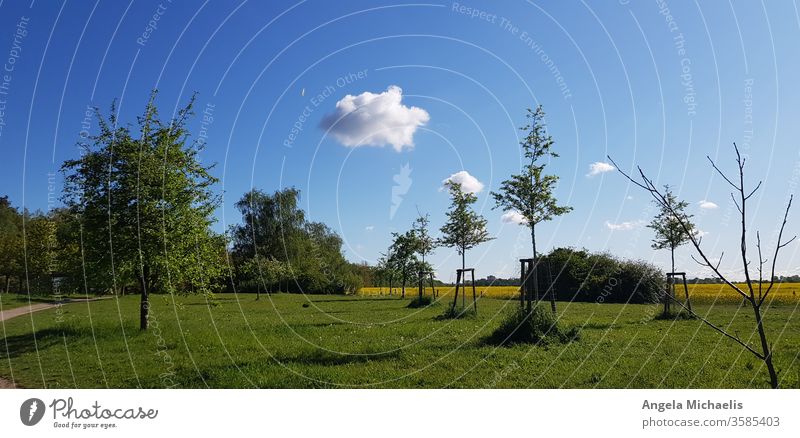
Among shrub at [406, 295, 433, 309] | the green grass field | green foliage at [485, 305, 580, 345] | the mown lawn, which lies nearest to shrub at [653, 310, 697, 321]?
the green grass field

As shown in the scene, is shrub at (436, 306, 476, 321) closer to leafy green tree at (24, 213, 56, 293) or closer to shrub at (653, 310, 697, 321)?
shrub at (653, 310, 697, 321)

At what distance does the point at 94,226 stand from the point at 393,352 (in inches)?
500

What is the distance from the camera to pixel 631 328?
60.4ft

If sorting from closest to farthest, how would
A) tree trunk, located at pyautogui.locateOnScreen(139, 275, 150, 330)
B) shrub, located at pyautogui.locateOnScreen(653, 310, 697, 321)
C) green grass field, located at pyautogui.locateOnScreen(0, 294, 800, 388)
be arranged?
green grass field, located at pyautogui.locateOnScreen(0, 294, 800, 388), tree trunk, located at pyautogui.locateOnScreen(139, 275, 150, 330), shrub, located at pyautogui.locateOnScreen(653, 310, 697, 321)

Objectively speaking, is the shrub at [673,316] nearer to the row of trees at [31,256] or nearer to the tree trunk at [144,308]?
the tree trunk at [144,308]

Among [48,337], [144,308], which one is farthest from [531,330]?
[48,337]

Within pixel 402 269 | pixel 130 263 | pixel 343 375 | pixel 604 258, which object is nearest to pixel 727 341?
pixel 343 375

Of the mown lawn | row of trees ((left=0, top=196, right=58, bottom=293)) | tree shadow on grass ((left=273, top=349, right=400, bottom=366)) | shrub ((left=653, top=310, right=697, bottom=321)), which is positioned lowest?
the mown lawn

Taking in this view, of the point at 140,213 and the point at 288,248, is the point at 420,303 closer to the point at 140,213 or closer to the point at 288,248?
the point at 140,213

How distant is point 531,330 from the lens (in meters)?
13.7

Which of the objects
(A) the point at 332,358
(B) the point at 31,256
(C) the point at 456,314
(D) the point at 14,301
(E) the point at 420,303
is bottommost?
(D) the point at 14,301

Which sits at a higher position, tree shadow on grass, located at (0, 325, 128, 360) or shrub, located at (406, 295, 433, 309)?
shrub, located at (406, 295, 433, 309)

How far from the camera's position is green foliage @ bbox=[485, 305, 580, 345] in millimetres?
13453

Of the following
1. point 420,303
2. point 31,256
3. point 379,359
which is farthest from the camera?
point 31,256
